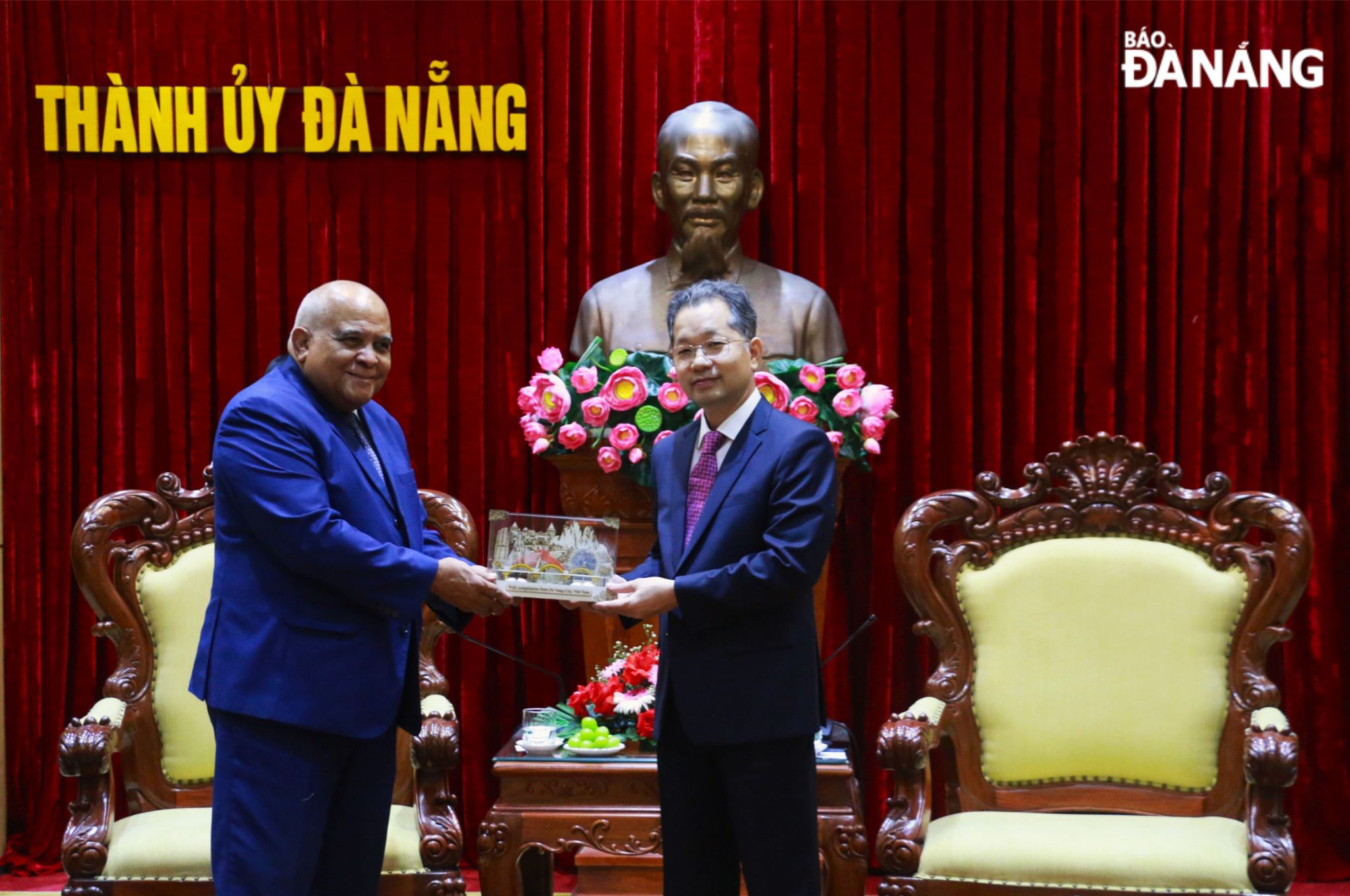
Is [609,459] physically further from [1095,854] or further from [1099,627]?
[1095,854]

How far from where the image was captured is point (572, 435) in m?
3.21

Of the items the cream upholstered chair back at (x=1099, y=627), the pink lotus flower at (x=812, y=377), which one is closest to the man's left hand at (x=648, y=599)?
the cream upholstered chair back at (x=1099, y=627)

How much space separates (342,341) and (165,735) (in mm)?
1234

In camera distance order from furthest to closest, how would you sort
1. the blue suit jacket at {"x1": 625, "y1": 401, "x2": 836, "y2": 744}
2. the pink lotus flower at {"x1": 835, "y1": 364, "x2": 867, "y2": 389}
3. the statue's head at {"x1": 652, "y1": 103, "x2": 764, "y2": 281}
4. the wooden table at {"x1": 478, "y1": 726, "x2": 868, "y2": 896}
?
1. the statue's head at {"x1": 652, "y1": 103, "x2": 764, "y2": 281}
2. the pink lotus flower at {"x1": 835, "y1": 364, "x2": 867, "y2": 389}
3. the wooden table at {"x1": 478, "y1": 726, "x2": 868, "y2": 896}
4. the blue suit jacket at {"x1": 625, "y1": 401, "x2": 836, "y2": 744}

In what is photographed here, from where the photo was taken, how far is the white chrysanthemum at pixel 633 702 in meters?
2.96

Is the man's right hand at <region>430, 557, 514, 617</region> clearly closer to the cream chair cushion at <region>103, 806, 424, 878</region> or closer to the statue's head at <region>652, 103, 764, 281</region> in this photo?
the cream chair cushion at <region>103, 806, 424, 878</region>

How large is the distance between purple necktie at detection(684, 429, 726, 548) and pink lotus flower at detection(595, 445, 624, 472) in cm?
88

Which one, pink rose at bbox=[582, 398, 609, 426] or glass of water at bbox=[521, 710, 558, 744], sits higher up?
pink rose at bbox=[582, 398, 609, 426]

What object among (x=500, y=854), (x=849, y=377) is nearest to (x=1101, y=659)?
(x=849, y=377)

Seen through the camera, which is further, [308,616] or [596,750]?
[596,750]

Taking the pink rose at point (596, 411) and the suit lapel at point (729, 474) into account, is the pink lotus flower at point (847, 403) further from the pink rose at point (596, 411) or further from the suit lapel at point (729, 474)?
the suit lapel at point (729, 474)

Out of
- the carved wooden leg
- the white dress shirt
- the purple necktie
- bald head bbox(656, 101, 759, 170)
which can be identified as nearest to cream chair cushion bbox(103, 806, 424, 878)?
the carved wooden leg

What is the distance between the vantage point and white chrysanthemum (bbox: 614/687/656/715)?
2.96 m

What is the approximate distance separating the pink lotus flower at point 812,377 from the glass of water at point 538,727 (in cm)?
101
